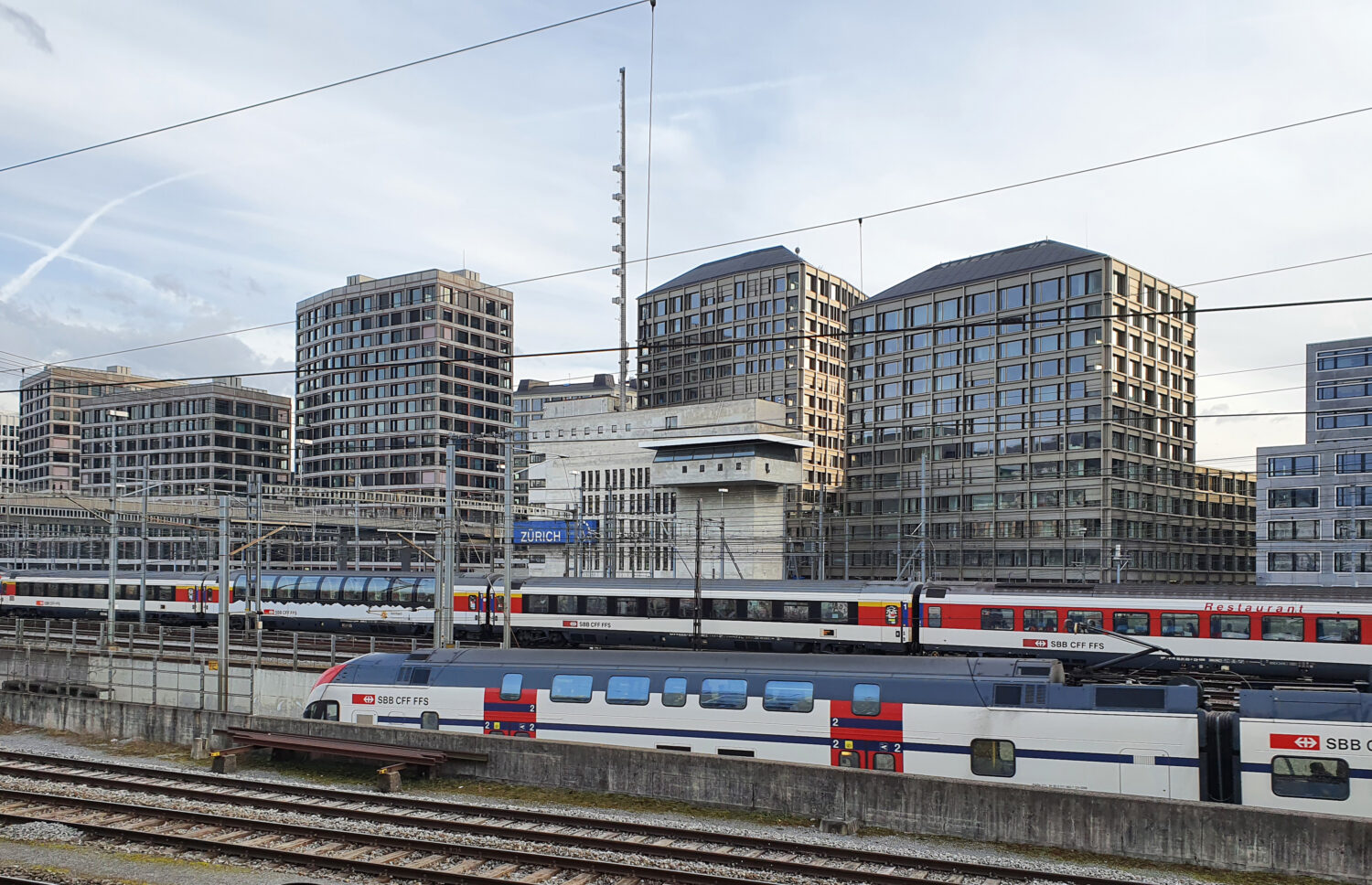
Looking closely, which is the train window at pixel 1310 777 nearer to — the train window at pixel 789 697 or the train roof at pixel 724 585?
the train window at pixel 789 697

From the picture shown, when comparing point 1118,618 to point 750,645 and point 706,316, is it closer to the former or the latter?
point 750,645

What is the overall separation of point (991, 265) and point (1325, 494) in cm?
3374

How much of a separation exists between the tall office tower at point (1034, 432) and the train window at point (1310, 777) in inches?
2459

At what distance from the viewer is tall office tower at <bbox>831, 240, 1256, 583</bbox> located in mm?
86812

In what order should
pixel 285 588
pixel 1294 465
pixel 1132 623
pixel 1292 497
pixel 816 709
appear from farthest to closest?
pixel 1294 465
pixel 1292 497
pixel 285 588
pixel 1132 623
pixel 816 709

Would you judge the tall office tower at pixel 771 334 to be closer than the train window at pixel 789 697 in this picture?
No

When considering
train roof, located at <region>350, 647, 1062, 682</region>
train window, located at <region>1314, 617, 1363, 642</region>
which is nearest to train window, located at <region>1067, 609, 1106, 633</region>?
train window, located at <region>1314, 617, 1363, 642</region>

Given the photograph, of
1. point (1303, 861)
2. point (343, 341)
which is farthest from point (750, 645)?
point (343, 341)

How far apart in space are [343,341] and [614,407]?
39.6m

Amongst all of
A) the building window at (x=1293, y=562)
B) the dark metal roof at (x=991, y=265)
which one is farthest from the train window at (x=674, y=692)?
the building window at (x=1293, y=562)

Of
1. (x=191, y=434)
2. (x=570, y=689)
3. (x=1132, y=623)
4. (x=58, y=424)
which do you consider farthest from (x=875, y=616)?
(x=58, y=424)

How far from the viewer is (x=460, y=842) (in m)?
18.1

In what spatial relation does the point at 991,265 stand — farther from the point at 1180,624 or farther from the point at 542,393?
the point at 542,393

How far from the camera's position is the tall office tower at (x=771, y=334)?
12250 centimetres
